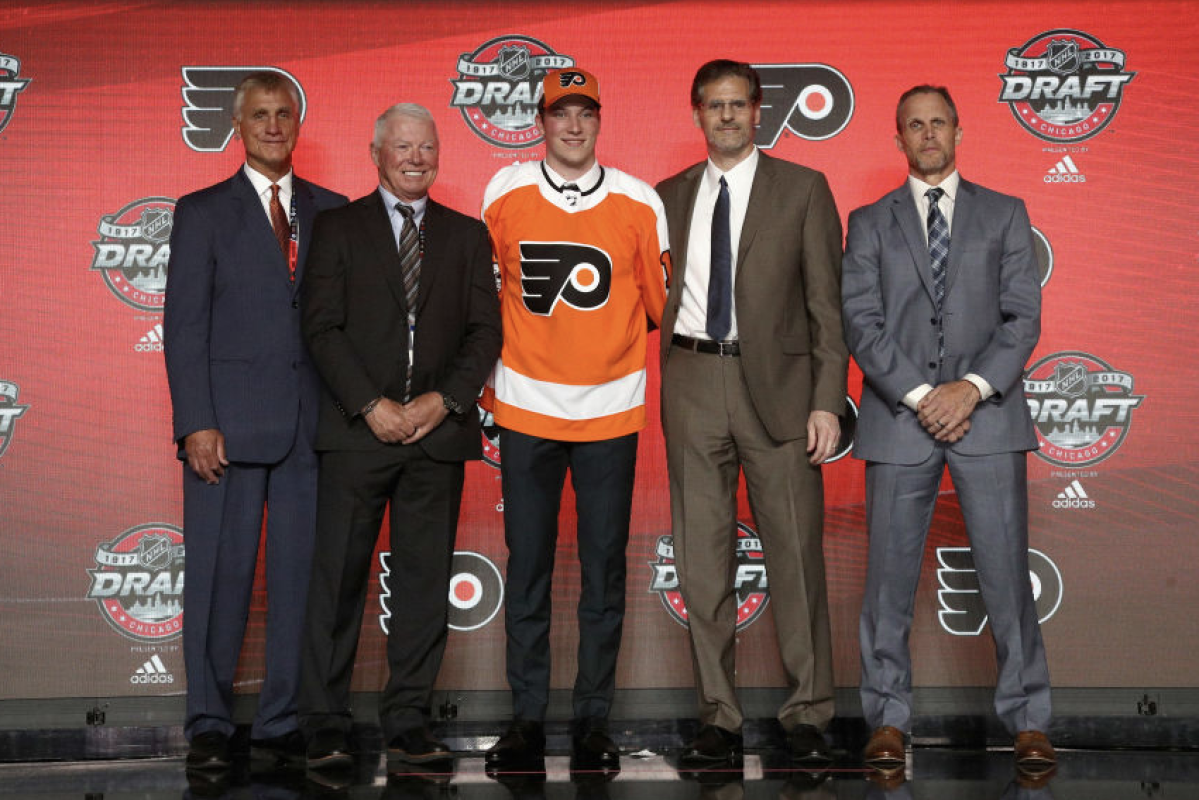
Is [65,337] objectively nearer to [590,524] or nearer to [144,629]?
[144,629]

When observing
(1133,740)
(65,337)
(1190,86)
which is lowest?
(1133,740)

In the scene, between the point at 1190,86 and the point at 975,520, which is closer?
the point at 975,520

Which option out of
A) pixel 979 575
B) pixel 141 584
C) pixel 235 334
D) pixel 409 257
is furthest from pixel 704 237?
pixel 141 584

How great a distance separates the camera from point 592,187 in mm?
3760

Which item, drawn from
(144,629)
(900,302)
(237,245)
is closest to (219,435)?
(237,245)

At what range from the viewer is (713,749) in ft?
12.0

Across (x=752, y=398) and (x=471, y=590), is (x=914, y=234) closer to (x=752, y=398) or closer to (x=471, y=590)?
(x=752, y=398)

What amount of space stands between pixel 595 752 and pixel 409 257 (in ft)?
5.02

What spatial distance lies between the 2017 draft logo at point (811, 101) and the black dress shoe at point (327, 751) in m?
2.53

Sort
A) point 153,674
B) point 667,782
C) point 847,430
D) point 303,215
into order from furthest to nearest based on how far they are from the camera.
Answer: point 153,674, point 847,430, point 303,215, point 667,782

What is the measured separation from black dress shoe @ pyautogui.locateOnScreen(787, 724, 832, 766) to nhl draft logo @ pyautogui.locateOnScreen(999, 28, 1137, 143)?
225 centimetres

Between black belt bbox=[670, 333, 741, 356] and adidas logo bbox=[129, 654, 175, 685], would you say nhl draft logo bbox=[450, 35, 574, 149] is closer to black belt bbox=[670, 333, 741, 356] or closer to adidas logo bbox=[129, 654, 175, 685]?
black belt bbox=[670, 333, 741, 356]

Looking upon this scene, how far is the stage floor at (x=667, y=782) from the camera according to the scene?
3373mm

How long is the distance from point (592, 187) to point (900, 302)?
96cm
